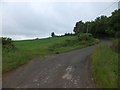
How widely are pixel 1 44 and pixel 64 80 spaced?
12.5 metres

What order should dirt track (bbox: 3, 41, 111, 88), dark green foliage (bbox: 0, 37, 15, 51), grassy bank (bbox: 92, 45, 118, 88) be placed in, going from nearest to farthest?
grassy bank (bbox: 92, 45, 118, 88) → dirt track (bbox: 3, 41, 111, 88) → dark green foliage (bbox: 0, 37, 15, 51)

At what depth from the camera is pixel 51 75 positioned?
14828 mm

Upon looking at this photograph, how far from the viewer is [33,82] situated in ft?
44.5

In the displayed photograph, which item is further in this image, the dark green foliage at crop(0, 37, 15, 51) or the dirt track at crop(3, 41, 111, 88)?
the dark green foliage at crop(0, 37, 15, 51)

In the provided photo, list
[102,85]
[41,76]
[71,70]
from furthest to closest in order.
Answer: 1. [71,70]
2. [41,76]
3. [102,85]

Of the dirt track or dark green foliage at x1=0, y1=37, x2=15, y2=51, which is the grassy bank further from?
dark green foliage at x1=0, y1=37, x2=15, y2=51

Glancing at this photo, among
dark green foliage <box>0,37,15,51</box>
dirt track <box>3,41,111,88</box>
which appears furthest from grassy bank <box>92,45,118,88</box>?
dark green foliage <box>0,37,15,51</box>

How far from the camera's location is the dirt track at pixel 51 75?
13048 millimetres

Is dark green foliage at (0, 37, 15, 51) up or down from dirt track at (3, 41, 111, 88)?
up

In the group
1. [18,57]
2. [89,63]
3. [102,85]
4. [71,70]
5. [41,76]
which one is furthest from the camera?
[18,57]

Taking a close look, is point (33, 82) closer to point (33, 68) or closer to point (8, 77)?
point (8, 77)

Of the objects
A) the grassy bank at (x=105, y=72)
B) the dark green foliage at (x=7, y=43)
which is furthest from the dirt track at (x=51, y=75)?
the dark green foliage at (x=7, y=43)

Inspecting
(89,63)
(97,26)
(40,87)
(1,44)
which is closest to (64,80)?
(40,87)

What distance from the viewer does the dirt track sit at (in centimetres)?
1305
